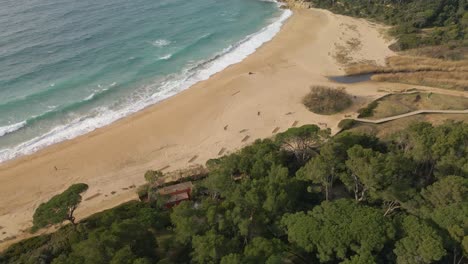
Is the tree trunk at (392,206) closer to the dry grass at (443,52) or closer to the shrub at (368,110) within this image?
the shrub at (368,110)

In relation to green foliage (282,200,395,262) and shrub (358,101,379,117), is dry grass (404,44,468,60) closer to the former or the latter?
shrub (358,101,379,117)

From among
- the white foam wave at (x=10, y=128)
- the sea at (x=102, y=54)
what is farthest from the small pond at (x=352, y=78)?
the white foam wave at (x=10, y=128)

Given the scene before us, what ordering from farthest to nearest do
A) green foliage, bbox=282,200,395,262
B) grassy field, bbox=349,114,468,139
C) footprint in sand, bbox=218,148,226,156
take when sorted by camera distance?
grassy field, bbox=349,114,468,139
footprint in sand, bbox=218,148,226,156
green foliage, bbox=282,200,395,262

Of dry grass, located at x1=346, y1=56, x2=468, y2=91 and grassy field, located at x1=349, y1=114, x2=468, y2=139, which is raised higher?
dry grass, located at x1=346, y1=56, x2=468, y2=91

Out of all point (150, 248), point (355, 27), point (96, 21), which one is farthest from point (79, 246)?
point (355, 27)

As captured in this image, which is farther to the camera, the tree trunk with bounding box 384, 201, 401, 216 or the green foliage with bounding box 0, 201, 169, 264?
the tree trunk with bounding box 384, 201, 401, 216

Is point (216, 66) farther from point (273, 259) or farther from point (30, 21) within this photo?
point (273, 259)

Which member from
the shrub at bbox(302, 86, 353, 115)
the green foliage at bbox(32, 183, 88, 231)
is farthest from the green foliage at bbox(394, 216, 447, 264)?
the shrub at bbox(302, 86, 353, 115)
